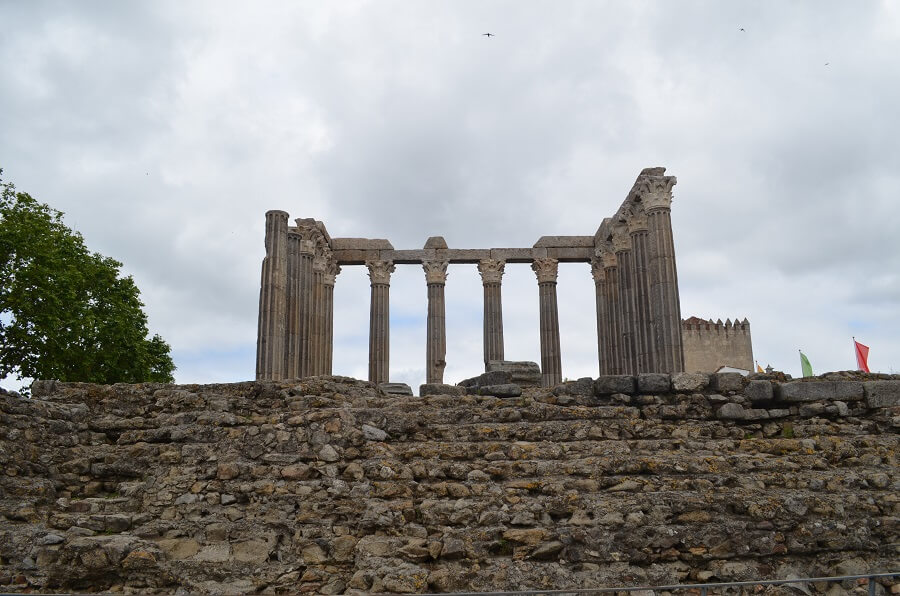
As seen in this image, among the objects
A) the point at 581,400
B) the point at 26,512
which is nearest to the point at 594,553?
the point at 581,400

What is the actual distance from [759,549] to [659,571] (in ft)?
4.41

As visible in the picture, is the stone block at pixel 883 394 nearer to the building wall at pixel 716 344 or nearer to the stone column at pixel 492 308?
the stone column at pixel 492 308

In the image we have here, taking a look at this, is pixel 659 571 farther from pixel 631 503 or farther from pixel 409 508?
pixel 409 508

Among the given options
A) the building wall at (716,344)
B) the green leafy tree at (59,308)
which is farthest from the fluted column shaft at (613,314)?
the green leafy tree at (59,308)

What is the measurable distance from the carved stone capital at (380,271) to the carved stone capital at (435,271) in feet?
5.06

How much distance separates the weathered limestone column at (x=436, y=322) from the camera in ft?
88.3

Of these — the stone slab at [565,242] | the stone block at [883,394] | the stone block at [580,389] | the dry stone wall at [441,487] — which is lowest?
the dry stone wall at [441,487]

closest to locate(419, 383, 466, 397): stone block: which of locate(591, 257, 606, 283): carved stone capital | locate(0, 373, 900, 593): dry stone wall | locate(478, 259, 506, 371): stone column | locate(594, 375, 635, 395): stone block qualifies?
locate(0, 373, 900, 593): dry stone wall

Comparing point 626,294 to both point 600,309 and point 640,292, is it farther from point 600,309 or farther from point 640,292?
point 600,309

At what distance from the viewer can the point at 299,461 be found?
9031 millimetres

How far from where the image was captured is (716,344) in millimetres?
37562

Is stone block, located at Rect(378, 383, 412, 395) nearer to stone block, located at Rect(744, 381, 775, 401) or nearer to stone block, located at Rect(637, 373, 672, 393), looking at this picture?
stone block, located at Rect(637, 373, 672, 393)

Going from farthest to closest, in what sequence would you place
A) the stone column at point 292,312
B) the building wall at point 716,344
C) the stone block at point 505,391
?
the building wall at point 716,344, the stone column at point 292,312, the stone block at point 505,391

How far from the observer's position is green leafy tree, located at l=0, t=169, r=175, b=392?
70.9 ft
